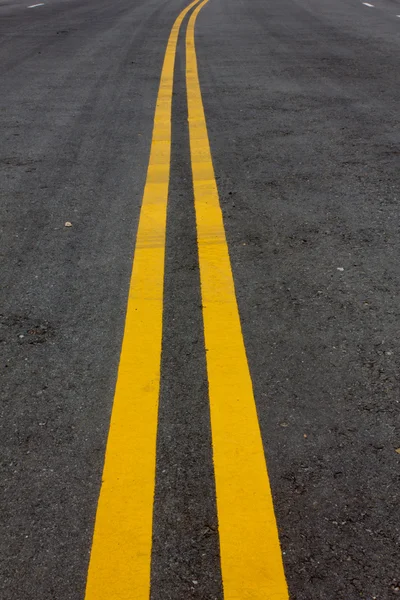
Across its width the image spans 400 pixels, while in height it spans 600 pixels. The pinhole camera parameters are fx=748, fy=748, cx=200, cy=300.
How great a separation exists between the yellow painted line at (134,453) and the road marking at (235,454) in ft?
0.74

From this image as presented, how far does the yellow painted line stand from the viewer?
2112mm

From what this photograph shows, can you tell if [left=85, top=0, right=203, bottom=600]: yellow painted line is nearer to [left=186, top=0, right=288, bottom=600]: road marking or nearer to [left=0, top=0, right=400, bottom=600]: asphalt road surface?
[left=0, top=0, right=400, bottom=600]: asphalt road surface

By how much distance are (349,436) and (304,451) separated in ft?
0.63

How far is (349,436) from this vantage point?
268 centimetres

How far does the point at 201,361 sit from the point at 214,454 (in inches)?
25.2

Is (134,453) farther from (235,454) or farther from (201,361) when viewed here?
(201,361)

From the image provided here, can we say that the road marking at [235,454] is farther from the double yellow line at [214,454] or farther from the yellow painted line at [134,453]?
the yellow painted line at [134,453]

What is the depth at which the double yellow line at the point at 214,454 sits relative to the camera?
2109 mm

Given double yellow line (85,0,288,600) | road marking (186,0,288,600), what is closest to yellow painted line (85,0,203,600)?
double yellow line (85,0,288,600)

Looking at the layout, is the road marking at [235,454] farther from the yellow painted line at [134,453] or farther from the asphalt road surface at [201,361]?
the yellow painted line at [134,453]

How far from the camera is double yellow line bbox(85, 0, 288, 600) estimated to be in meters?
2.11

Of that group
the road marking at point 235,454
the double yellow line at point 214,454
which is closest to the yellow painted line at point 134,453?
the double yellow line at point 214,454

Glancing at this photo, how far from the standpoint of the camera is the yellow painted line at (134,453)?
6.93 feet

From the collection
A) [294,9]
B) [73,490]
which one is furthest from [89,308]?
[294,9]
